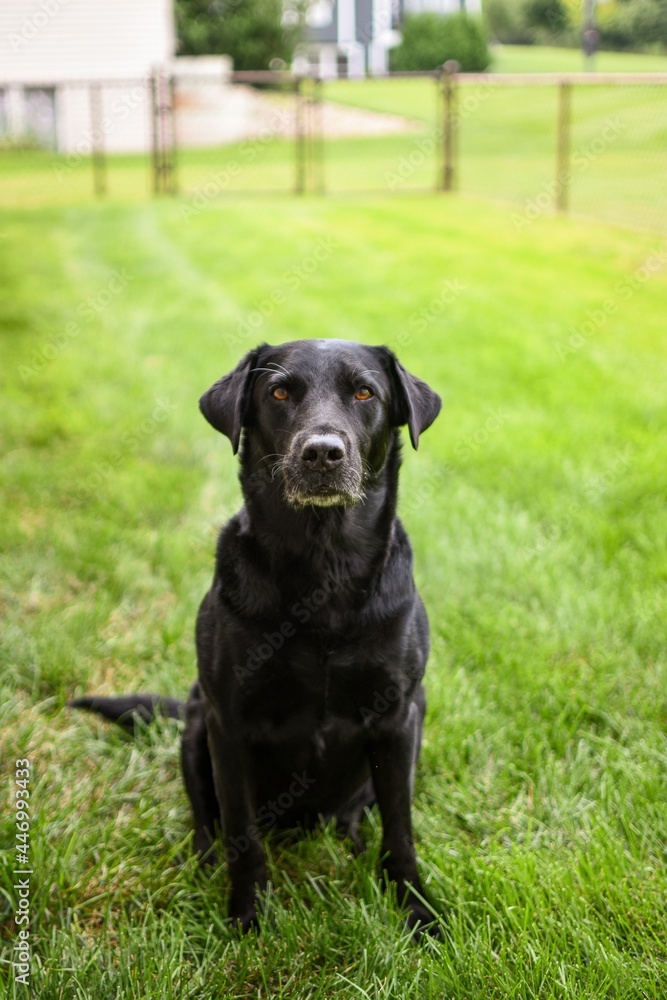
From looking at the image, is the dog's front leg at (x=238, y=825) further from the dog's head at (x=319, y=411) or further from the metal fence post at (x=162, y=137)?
the metal fence post at (x=162, y=137)

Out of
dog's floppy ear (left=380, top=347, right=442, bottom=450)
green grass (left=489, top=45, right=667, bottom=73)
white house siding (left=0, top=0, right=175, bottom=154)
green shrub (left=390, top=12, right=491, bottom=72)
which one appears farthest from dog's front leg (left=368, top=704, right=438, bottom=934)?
green shrub (left=390, top=12, right=491, bottom=72)

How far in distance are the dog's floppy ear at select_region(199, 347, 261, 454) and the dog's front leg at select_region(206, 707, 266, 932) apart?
0.67 metres

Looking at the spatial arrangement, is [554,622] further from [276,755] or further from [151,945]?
[151,945]

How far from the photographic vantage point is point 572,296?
706cm

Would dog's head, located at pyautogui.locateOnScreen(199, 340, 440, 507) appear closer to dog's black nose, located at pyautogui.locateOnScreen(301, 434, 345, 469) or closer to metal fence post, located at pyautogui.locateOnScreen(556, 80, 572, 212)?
dog's black nose, located at pyautogui.locateOnScreen(301, 434, 345, 469)

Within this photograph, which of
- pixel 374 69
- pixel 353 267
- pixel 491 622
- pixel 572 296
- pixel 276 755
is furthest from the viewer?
pixel 374 69

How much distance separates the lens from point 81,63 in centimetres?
2111

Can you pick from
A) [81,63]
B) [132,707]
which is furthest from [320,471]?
[81,63]

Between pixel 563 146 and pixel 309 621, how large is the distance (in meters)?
10.4

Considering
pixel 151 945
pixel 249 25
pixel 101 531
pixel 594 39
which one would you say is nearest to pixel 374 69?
pixel 249 25

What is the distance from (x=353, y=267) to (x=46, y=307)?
2.79m

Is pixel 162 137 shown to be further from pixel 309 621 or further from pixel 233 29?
pixel 309 621

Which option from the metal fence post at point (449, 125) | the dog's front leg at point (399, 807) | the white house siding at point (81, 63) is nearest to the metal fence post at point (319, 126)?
the metal fence post at point (449, 125)

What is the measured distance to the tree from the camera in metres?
24.4
